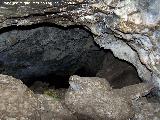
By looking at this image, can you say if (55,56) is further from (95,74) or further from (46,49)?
(95,74)

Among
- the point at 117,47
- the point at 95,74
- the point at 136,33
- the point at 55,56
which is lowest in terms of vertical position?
the point at 95,74

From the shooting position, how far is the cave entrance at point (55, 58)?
231 inches

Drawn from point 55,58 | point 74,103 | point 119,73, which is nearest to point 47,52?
point 55,58

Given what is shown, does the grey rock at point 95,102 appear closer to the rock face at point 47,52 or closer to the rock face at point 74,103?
the rock face at point 74,103

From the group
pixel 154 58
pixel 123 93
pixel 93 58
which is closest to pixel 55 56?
pixel 93 58

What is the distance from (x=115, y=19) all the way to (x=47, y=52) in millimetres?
2334

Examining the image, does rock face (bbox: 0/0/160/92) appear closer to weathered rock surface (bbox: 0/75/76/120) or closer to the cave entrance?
the cave entrance

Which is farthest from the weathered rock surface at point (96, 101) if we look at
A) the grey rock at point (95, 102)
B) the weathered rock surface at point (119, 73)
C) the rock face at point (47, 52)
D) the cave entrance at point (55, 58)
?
the rock face at point (47, 52)

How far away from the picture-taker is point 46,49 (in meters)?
6.35

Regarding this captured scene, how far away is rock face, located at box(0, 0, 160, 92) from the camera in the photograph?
13.8ft

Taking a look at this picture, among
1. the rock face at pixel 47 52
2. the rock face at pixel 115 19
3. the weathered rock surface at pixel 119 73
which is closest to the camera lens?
the rock face at pixel 115 19

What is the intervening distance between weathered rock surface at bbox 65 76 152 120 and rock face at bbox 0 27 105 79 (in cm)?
163

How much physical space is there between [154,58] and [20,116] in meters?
2.24

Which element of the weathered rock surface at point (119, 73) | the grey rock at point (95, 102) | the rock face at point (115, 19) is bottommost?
the weathered rock surface at point (119, 73)
